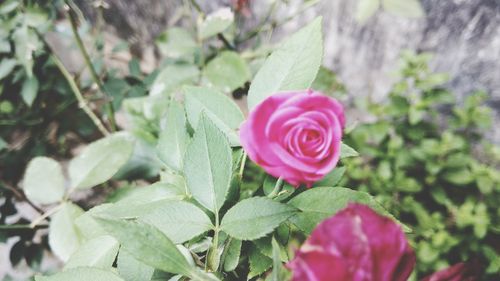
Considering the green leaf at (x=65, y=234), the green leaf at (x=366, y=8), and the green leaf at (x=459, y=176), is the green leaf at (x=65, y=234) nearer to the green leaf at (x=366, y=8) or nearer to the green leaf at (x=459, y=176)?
the green leaf at (x=366, y=8)

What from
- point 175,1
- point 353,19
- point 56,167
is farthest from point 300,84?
point 175,1

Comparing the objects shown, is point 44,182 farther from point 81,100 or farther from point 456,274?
point 456,274

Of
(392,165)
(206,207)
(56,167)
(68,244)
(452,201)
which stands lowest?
(452,201)

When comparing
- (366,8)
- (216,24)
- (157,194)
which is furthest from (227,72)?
(157,194)

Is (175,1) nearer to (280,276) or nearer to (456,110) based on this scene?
(456,110)

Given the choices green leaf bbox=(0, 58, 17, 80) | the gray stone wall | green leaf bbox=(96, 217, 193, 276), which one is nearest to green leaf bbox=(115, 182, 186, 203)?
green leaf bbox=(96, 217, 193, 276)

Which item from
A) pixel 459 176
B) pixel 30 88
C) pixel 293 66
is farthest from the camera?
pixel 459 176

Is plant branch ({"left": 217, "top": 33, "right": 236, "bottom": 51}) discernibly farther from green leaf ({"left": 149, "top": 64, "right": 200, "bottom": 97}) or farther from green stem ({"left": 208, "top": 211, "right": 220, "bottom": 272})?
green stem ({"left": 208, "top": 211, "right": 220, "bottom": 272})

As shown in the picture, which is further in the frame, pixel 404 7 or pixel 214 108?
pixel 404 7
